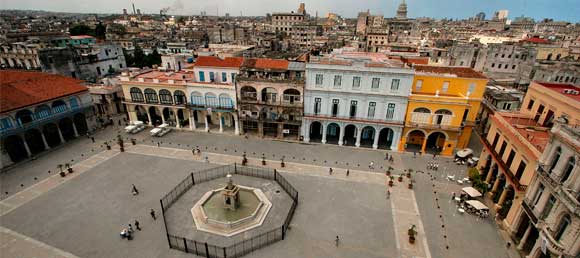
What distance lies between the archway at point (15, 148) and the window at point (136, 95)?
→ 16815 millimetres

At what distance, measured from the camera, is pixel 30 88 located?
41.9 m

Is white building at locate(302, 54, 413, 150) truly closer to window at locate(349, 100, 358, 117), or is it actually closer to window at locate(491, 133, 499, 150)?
window at locate(349, 100, 358, 117)

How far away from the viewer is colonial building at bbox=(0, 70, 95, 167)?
37.7 meters

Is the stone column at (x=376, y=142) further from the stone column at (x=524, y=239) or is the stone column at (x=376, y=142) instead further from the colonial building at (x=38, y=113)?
the colonial building at (x=38, y=113)

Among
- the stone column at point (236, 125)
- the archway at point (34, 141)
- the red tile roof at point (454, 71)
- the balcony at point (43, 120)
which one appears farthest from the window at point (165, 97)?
the red tile roof at point (454, 71)

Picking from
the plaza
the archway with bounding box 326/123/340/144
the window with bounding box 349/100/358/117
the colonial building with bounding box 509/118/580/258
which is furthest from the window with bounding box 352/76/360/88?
the colonial building with bounding box 509/118/580/258

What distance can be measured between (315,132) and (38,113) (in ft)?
144

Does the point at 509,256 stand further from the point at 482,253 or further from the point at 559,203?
the point at 559,203

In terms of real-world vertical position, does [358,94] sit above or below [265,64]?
below

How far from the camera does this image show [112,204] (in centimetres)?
3014

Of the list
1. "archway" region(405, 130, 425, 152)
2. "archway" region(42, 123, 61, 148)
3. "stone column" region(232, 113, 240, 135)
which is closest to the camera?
"archway" region(42, 123, 61, 148)

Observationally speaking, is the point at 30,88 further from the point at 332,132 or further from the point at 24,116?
the point at 332,132

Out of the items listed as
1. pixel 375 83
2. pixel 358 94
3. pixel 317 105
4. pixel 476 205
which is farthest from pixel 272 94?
pixel 476 205

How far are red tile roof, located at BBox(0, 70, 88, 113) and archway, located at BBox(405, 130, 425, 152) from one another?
56.8 meters
